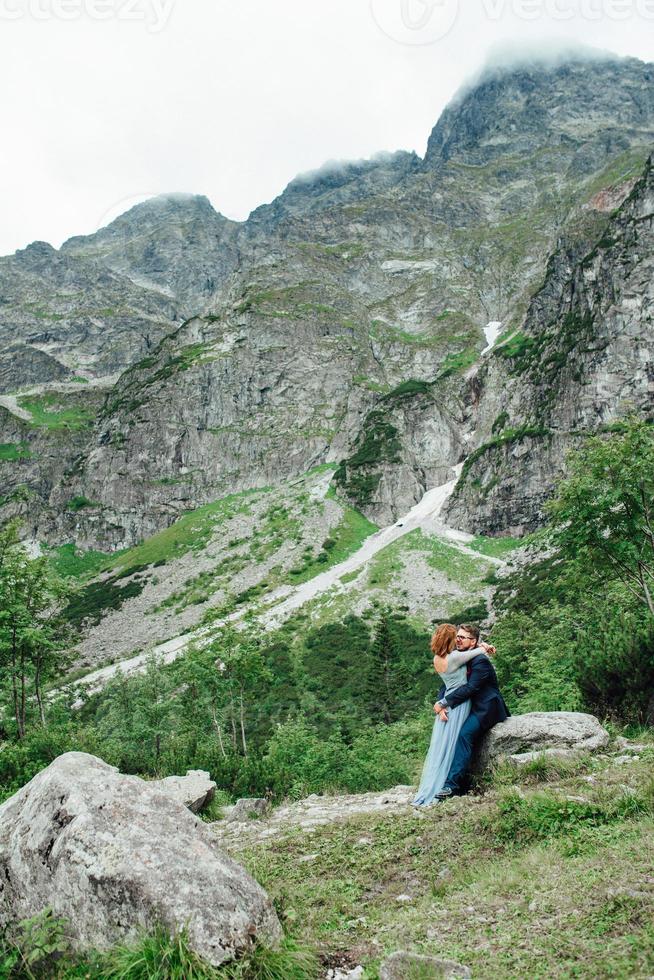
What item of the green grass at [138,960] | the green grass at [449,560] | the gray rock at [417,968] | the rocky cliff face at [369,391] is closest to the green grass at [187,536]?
the rocky cliff face at [369,391]

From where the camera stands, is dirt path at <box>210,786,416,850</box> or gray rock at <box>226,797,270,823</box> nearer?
dirt path at <box>210,786,416,850</box>

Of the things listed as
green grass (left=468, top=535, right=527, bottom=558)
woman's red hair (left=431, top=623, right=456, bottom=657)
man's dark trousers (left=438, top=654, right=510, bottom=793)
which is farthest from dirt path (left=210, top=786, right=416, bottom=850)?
green grass (left=468, top=535, right=527, bottom=558)

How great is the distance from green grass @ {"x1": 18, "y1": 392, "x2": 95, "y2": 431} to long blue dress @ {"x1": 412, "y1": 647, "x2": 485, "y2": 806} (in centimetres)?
19368

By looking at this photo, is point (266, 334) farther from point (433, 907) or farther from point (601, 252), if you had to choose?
point (433, 907)

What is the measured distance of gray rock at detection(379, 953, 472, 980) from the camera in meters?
3.08

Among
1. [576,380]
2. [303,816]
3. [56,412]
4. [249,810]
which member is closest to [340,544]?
[576,380]

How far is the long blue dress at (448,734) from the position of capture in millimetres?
7355

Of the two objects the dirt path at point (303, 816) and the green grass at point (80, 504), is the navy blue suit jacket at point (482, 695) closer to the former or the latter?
the dirt path at point (303, 816)

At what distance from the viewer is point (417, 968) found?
3139 millimetres

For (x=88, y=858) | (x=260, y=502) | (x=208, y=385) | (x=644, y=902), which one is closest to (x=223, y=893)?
(x=88, y=858)

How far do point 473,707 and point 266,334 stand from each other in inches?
6444

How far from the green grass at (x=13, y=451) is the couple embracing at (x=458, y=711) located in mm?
189575

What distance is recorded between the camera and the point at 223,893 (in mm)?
3574

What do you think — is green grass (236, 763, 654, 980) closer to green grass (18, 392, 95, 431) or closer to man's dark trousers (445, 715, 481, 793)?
man's dark trousers (445, 715, 481, 793)
